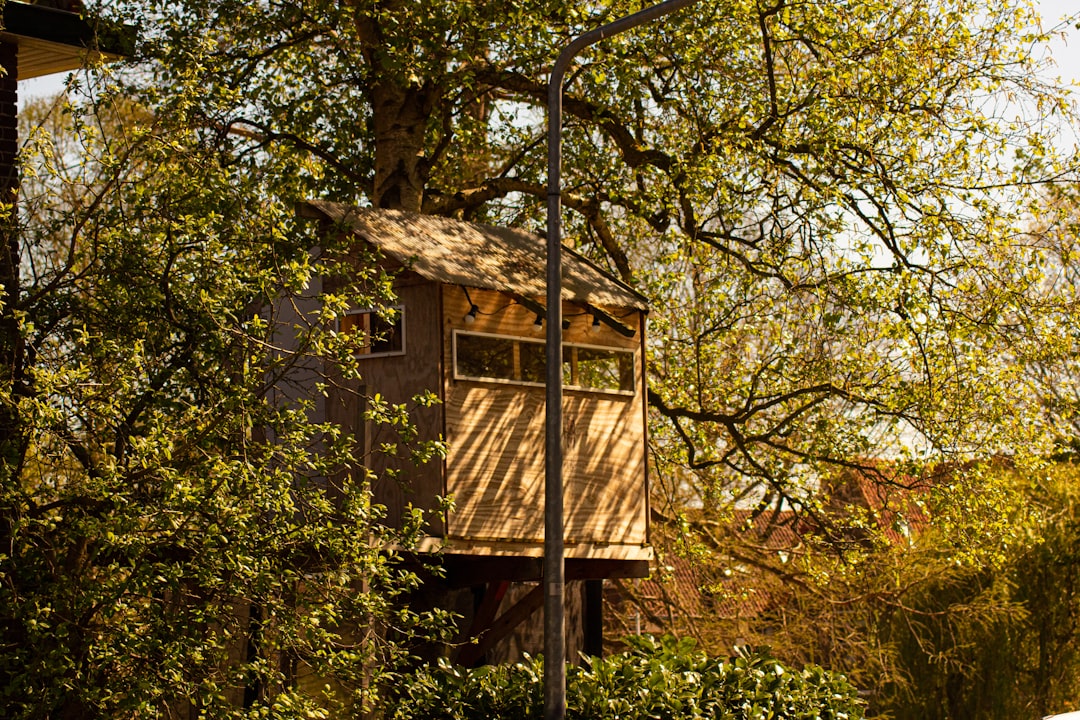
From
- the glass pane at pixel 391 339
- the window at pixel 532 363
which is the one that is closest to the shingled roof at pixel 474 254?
the window at pixel 532 363

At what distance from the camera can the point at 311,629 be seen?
33.7 ft

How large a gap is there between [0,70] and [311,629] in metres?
5.04

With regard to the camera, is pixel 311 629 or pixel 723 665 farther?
pixel 723 665

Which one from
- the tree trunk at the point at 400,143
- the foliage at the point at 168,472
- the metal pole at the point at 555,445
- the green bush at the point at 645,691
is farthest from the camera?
Result: the tree trunk at the point at 400,143

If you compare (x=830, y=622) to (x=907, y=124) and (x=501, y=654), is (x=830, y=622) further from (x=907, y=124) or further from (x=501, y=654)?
(x=907, y=124)

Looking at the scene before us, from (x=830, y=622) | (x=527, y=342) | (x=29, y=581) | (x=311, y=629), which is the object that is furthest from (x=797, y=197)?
(x=29, y=581)

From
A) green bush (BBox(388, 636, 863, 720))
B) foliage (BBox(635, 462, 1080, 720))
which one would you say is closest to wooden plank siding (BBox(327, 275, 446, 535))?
green bush (BBox(388, 636, 863, 720))

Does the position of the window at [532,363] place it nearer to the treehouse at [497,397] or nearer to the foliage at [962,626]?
the treehouse at [497,397]

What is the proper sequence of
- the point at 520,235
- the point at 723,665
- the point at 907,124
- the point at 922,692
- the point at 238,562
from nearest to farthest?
A: the point at 238,562, the point at 723,665, the point at 520,235, the point at 907,124, the point at 922,692

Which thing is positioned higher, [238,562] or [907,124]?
[907,124]

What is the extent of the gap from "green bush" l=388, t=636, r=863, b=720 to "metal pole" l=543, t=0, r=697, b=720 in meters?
1.45

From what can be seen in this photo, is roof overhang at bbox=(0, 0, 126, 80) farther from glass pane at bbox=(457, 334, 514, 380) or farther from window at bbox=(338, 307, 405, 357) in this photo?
glass pane at bbox=(457, 334, 514, 380)

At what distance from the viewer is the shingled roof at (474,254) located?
13.9m

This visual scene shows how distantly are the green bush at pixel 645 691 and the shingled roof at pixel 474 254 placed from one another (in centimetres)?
404
